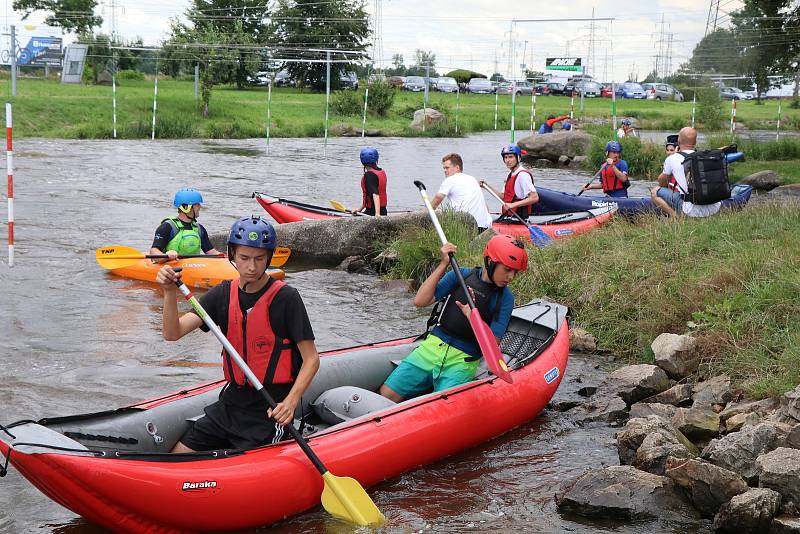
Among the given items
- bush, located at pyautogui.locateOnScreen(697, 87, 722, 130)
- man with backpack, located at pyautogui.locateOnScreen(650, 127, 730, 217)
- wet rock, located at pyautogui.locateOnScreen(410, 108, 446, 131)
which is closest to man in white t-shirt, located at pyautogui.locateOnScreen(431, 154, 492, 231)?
man with backpack, located at pyautogui.locateOnScreen(650, 127, 730, 217)

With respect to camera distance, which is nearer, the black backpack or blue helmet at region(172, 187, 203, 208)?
blue helmet at region(172, 187, 203, 208)

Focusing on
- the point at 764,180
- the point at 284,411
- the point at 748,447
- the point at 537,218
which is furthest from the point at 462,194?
the point at 764,180

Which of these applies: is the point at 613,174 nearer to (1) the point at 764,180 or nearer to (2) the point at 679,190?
(2) the point at 679,190

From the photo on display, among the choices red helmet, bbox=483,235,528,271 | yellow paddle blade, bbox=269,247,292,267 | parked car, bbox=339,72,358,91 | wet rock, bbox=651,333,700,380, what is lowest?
wet rock, bbox=651,333,700,380

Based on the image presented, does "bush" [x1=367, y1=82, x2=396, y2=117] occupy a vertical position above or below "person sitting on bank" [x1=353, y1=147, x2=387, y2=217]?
above

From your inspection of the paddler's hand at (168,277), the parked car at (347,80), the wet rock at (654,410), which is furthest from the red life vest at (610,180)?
the parked car at (347,80)

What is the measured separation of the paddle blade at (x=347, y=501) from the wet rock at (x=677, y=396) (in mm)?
2590

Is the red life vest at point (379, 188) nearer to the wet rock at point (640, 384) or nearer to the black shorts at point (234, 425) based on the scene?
the wet rock at point (640, 384)

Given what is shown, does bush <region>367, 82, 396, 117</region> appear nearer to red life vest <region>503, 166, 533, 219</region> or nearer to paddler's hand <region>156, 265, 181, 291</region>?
red life vest <region>503, 166, 533, 219</region>

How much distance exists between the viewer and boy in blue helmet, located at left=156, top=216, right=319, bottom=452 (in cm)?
427

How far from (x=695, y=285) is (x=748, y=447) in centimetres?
268

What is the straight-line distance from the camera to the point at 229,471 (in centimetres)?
439

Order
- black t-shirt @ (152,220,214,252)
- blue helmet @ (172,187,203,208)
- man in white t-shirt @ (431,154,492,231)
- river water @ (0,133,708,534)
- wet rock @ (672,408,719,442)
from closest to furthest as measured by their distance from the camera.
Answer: river water @ (0,133,708,534) → wet rock @ (672,408,719,442) → blue helmet @ (172,187,203,208) → black t-shirt @ (152,220,214,252) → man in white t-shirt @ (431,154,492,231)

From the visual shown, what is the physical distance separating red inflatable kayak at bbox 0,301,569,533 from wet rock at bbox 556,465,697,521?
0.92 metres
